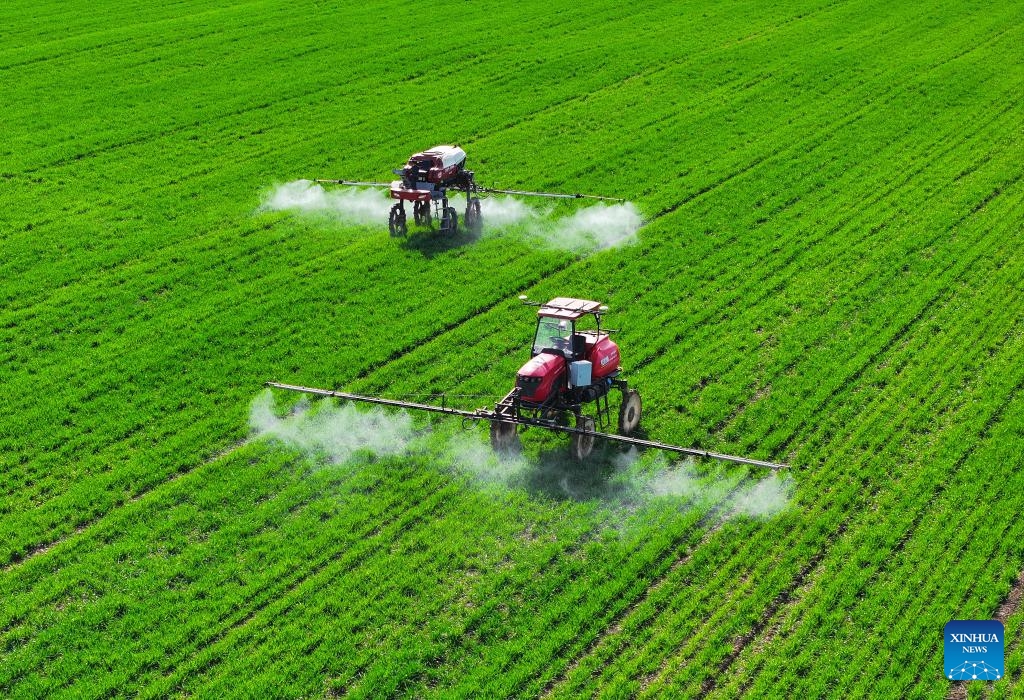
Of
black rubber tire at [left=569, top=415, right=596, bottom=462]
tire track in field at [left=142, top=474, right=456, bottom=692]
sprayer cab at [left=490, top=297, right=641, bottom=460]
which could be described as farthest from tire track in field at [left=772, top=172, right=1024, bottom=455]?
tire track in field at [left=142, top=474, right=456, bottom=692]

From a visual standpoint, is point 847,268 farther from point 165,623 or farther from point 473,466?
point 165,623

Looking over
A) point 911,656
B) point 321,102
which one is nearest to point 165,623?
point 911,656

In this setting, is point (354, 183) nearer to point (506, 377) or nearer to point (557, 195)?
point (557, 195)

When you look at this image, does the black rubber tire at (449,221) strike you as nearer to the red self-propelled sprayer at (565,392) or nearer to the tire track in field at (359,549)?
the red self-propelled sprayer at (565,392)

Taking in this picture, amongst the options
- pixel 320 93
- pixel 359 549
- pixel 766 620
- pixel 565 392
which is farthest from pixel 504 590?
pixel 320 93

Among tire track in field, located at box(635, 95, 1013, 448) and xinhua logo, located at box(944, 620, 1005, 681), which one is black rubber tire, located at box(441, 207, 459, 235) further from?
xinhua logo, located at box(944, 620, 1005, 681)

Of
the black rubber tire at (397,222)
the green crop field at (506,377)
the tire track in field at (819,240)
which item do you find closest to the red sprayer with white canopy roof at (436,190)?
the black rubber tire at (397,222)
